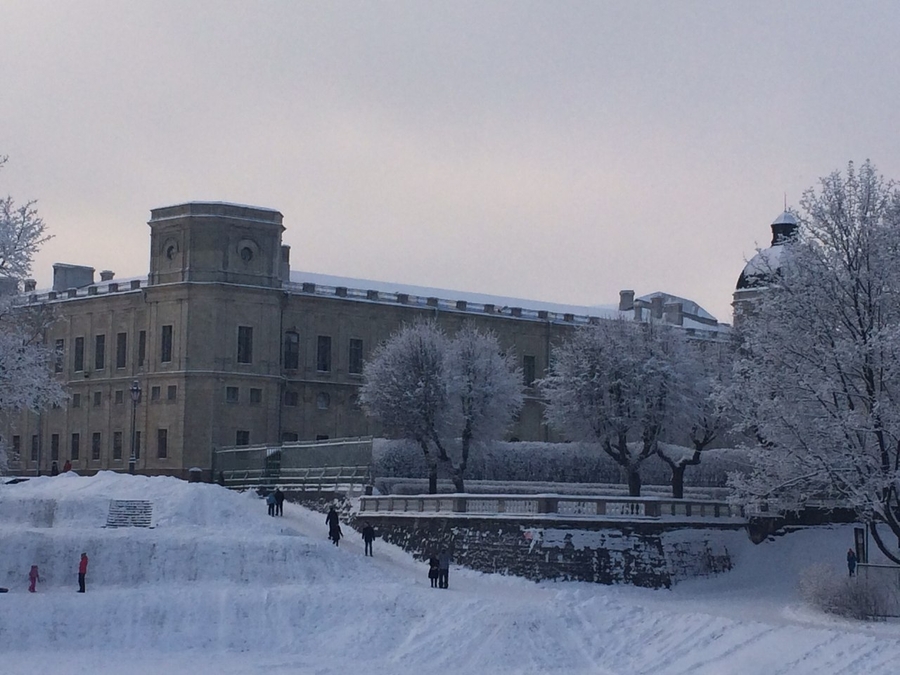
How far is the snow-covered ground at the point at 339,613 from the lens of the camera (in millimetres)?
35000

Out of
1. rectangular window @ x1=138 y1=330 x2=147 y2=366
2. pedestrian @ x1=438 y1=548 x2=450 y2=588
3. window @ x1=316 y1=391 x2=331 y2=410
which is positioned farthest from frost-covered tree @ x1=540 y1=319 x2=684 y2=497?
rectangular window @ x1=138 y1=330 x2=147 y2=366

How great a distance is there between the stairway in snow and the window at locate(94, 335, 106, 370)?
29585 mm

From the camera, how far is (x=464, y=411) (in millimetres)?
63062

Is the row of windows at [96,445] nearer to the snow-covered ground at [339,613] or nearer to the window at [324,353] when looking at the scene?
the window at [324,353]

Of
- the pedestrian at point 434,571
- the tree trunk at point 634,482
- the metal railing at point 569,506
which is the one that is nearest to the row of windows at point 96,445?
the metal railing at point 569,506

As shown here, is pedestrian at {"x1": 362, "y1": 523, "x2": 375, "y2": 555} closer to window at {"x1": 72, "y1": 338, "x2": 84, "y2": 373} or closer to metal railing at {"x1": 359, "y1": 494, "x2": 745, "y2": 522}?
metal railing at {"x1": 359, "y1": 494, "x2": 745, "y2": 522}

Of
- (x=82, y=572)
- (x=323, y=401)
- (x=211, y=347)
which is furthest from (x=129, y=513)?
(x=323, y=401)

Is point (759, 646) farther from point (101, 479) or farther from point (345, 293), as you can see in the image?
point (345, 293)

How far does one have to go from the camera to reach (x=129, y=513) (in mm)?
49438

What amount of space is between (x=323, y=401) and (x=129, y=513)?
92.9 ft

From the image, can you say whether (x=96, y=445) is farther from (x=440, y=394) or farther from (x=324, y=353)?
(x=440, y=394)

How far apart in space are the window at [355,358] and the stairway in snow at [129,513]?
95.6ft

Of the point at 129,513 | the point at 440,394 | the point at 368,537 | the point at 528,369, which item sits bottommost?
the point at 368,537

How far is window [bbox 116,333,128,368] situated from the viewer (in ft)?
253
